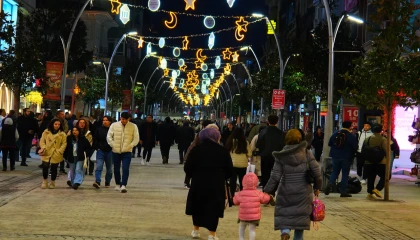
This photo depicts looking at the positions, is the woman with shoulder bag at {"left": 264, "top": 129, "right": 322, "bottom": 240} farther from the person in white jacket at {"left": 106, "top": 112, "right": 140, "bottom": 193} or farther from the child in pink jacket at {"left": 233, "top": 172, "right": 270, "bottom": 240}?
the person in white jacket at {"left": 106, "top": 112, "right": 140, "bottom": 193}

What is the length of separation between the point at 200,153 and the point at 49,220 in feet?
10.2

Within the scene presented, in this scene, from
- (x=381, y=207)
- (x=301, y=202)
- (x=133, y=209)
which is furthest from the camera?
(x=381, y=207)

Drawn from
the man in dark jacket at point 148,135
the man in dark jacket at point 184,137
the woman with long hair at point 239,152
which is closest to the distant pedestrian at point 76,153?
the woman with long hair at point 239,152

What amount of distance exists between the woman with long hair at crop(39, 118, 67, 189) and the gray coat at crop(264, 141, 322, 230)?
10003 millimetres

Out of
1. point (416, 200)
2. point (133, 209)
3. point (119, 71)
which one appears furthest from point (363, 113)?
point (119, 71)

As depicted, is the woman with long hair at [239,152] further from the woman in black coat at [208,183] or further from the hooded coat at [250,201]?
the hooded coat at [250,201]

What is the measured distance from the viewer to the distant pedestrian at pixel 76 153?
19484 millimetres

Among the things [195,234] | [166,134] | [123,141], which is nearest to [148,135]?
[166,134]

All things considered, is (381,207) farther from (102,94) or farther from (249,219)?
(102,94)

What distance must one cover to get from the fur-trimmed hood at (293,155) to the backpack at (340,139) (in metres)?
9.34

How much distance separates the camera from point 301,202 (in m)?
10.0

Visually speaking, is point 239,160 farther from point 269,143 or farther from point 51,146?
point 51,146

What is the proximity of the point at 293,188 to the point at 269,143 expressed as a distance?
7.47 metres

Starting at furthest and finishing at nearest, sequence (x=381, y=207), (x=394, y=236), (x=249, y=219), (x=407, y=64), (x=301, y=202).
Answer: (x=407, y=64) < (x=381, y=207) < (x=394, y=236) < (x=249, y=219) < (x=301, y=202)
